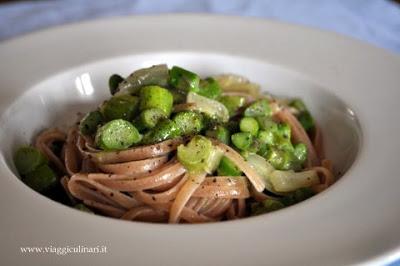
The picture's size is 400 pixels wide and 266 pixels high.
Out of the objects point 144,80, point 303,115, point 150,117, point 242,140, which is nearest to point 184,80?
point 144,80

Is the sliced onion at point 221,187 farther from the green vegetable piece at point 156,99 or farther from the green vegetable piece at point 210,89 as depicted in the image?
the green vegetable piece at point 210,89

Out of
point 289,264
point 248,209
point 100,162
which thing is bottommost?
point 248,209

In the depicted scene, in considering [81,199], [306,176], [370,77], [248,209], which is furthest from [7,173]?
[370,77]

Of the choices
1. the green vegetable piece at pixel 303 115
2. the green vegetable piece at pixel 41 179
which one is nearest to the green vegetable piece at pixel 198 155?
the green vegetable piece at pixel 41 179

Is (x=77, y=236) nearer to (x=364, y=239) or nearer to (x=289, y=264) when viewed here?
(x=289, y=264)

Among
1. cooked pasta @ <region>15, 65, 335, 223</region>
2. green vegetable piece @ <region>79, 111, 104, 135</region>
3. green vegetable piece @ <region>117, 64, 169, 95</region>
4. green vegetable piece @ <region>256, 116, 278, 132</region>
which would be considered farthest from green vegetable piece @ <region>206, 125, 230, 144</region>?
green vegetable piece @ <region>79, 111, 104, 135</region>

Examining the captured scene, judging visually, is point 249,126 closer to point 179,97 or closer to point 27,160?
point 179,97
